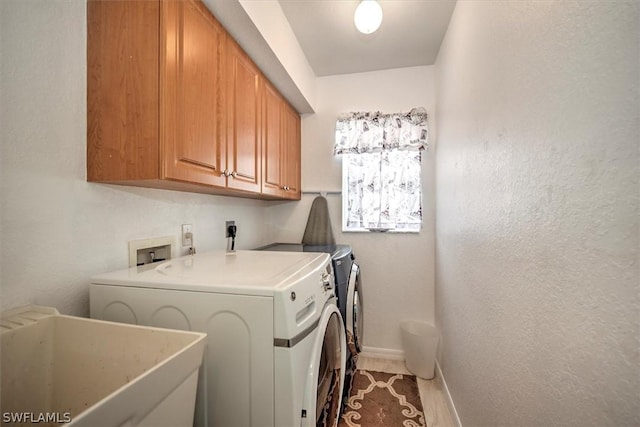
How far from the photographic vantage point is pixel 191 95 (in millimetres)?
1093

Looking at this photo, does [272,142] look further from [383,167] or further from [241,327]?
[241,327]

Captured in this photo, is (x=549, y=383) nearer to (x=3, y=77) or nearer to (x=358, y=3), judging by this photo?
(x=3, y=77)

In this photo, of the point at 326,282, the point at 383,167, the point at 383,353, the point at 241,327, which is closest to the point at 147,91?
the point at 241,327

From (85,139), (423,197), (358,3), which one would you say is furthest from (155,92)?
(423,197)

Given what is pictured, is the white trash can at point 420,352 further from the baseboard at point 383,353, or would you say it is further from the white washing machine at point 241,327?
the white washing machine at point 241,327

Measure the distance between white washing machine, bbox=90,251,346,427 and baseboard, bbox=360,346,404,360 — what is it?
1.68 meters

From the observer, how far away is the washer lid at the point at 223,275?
0.83m

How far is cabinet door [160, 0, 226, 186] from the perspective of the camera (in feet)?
3.20

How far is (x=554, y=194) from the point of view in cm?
68

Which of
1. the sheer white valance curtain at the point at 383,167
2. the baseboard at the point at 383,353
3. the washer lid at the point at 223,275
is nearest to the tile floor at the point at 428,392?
the baseboard at the point at 383,353

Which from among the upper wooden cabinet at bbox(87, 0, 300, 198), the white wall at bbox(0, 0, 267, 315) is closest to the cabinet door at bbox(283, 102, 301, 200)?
the upper wooden cabinet at bbox(87, 0, 300, 198)

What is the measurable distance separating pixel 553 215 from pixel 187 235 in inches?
63.6

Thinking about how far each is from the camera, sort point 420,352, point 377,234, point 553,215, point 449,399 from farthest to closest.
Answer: point 377,234 < point 420,352 < point 449,399 < point 553,215

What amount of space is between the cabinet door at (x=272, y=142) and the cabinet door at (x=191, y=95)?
1.57ft
